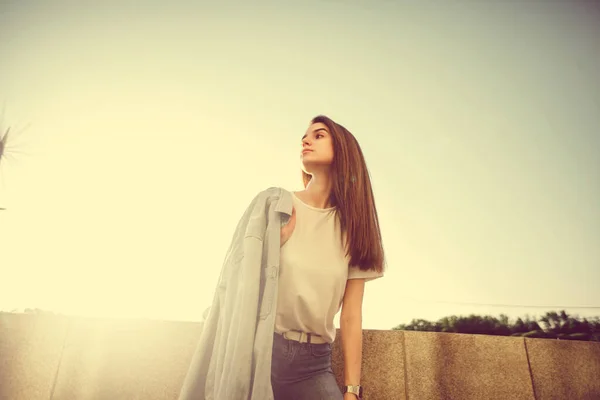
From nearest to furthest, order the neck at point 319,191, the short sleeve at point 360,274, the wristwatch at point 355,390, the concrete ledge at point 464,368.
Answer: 1. the wristwatch at point 355,390
2. the short sleeve at point 360,274
3. the neck at point 319,191
4. the concrete ledge at point 464,368

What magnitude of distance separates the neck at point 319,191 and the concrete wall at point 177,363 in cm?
160

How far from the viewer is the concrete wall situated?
2816 millimetres

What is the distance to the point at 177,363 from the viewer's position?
9.60ft

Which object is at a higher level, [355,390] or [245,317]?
[245,317]

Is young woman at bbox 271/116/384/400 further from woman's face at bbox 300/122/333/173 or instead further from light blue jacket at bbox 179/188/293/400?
light blue jacket at bbox 179/188/293/400

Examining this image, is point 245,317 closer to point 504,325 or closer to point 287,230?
point 287,230

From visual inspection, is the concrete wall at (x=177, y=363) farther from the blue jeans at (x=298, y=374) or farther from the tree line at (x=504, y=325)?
the tree line at (x=504, y=325)

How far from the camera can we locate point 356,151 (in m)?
2.55

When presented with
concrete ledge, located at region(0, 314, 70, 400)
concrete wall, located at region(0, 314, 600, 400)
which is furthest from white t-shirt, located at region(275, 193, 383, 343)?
concrete ledge, located at region(0, 314, 70, 400)

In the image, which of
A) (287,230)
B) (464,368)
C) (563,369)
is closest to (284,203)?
(287,230)

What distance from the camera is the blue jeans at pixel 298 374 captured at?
1664 mm

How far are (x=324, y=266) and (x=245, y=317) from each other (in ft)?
1.99

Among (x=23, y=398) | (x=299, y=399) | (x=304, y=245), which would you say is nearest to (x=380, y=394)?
(x=299, y=399)

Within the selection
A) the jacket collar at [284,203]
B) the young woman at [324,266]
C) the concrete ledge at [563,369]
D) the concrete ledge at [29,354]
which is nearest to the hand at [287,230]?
the young woman at [324,266]
